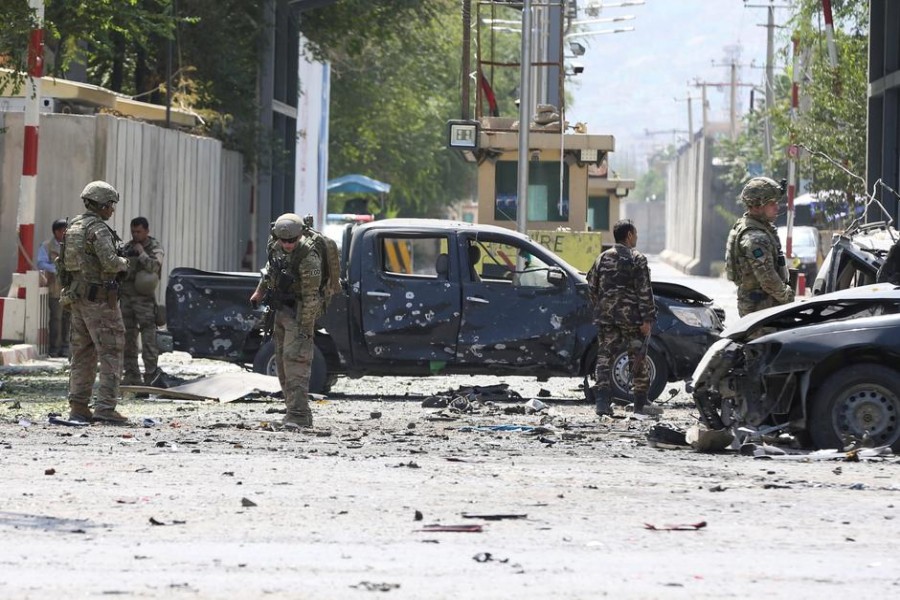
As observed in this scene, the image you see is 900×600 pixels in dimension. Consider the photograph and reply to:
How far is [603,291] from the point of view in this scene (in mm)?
15211

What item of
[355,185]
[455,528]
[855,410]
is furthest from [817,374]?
[355,185]

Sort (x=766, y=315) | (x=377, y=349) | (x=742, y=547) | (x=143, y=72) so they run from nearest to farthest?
(x=742, y=547) < (x=766, y=315) < (x=377, y=349) < (x=143, y=72)

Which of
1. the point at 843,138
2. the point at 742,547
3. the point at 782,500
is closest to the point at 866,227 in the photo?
the point at 782,500

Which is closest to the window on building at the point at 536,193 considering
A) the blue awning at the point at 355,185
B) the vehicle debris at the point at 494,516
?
the vehicle debris at the point at 494,516

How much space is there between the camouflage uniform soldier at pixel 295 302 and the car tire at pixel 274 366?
2.86m

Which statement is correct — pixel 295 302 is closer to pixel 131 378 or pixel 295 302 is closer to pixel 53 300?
pixel 131 378

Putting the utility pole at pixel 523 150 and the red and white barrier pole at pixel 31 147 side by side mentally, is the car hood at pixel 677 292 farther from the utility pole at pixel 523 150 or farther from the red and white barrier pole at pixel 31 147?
the utility pole at pixel 523 150

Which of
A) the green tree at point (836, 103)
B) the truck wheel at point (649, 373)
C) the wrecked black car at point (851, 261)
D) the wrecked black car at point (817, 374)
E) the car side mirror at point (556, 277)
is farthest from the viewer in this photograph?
the green tree at point (836, 103)

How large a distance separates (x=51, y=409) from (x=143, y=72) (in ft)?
50.2

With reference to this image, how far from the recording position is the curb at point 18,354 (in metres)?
19.3

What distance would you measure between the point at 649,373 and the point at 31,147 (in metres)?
7.66

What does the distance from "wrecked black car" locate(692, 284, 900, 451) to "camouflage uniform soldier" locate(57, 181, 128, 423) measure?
4502mm

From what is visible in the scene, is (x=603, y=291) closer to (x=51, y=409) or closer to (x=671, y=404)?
(x=671, y=404)

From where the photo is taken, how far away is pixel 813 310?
12.4 metres
